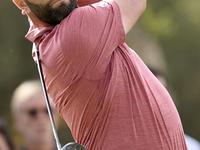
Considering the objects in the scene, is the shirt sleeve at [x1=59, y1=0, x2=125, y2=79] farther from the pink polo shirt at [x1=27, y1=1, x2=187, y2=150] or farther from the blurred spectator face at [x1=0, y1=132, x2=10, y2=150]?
the blurred spectator face at [x1=0, y1=132, x2=10, y2=150]

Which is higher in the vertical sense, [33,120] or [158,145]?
[158,145]

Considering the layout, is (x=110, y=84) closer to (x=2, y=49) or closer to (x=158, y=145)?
(x=158, y=145)

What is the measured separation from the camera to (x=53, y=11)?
2.54m

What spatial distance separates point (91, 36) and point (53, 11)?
245mm

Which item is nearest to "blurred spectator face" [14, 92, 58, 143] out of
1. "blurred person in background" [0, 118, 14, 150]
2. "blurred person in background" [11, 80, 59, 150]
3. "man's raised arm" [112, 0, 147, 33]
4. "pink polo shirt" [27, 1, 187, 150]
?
"blurred person in background" [11, 80, 59, 150]

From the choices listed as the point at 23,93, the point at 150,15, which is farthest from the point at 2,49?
the point at 23,93

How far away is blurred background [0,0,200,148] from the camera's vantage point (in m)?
7.71

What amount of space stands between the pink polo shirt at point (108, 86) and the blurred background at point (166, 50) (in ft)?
16.1

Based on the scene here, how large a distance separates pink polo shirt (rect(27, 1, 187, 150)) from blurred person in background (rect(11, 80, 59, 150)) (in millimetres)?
2228

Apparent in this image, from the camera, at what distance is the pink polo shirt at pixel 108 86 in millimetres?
2453

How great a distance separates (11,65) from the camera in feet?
25.9

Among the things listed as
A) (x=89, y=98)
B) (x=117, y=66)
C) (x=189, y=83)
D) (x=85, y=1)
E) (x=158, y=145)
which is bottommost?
(x=189, y=83)

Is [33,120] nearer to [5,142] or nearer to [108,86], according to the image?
[5,142]

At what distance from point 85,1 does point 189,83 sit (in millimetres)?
5984
